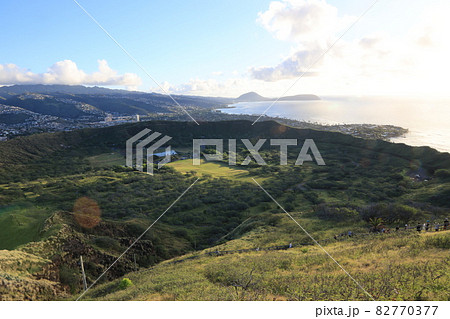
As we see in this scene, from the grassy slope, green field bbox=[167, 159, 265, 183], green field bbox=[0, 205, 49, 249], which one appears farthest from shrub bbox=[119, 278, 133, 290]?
green field bbox=[167, 159, 265, 183]

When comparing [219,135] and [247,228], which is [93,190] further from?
[219,135]

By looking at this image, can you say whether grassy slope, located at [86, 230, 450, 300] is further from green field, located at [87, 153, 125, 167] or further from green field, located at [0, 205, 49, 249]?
green field, located at [87, 153, 125, 167]

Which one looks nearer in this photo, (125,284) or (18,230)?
(125,284)

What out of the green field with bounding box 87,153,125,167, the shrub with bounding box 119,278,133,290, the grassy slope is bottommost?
the shrub with bounding box 119,278,133,290

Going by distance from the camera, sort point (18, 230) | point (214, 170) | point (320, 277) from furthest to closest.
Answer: point (214, 170) → point (18, 230) → point (320, 277)

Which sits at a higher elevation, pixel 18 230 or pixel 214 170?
pixel 18 230

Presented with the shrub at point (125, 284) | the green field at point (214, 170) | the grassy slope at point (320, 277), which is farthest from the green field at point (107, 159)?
the grassy slope at point (320, 277)

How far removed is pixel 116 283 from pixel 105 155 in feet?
211

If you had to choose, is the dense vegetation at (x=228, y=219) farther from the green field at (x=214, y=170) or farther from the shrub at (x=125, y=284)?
the shrub at (x=125, y=284)

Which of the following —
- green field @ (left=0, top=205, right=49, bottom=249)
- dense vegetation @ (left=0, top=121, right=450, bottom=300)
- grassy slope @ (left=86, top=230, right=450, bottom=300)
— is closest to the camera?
grassy slope @ (left=86, top=230, right=450, bottom=300)

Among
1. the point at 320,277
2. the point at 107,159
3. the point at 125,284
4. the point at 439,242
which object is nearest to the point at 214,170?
the point at 107,159

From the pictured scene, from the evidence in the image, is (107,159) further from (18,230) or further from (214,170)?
(18,230)

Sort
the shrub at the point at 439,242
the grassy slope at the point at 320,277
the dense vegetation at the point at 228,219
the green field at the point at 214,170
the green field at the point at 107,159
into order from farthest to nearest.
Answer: the green field at the point at 107,159, the green field at the point at 214,170, the shrub at the point at 439,242, the dense vegetation at the point at 228,219, the grassy slope at the point at 320,277
